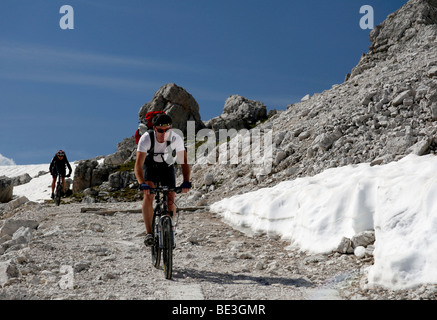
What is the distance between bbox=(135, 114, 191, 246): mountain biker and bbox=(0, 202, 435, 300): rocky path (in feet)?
4.09

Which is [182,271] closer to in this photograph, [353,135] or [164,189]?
[164,189]

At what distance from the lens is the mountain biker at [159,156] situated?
7699 millimetres

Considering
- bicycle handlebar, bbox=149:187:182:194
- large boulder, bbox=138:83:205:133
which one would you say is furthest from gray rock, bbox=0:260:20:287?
large boulder, bbox=138:83:205:133

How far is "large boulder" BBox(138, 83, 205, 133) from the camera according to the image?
295 feet

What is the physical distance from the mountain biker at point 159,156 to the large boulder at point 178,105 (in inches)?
3201

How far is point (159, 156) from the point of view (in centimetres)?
795

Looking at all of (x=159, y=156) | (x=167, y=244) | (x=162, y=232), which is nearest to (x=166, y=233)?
(x=162, y=232)

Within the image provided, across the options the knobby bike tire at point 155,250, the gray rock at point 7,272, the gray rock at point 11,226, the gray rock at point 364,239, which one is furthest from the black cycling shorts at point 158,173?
the gray rock at point 11,226

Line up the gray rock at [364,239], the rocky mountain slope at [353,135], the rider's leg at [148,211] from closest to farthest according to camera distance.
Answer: the rider's leg at [148,211] → the gray rock at [364,239] → the rocky mountain slope at [353,135]

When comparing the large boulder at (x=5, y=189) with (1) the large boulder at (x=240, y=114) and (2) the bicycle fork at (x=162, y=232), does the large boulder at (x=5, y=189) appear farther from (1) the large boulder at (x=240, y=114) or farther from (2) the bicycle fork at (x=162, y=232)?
(2) the bicycle fork at (x=162, y=232)

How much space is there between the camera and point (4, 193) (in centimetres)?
6109
